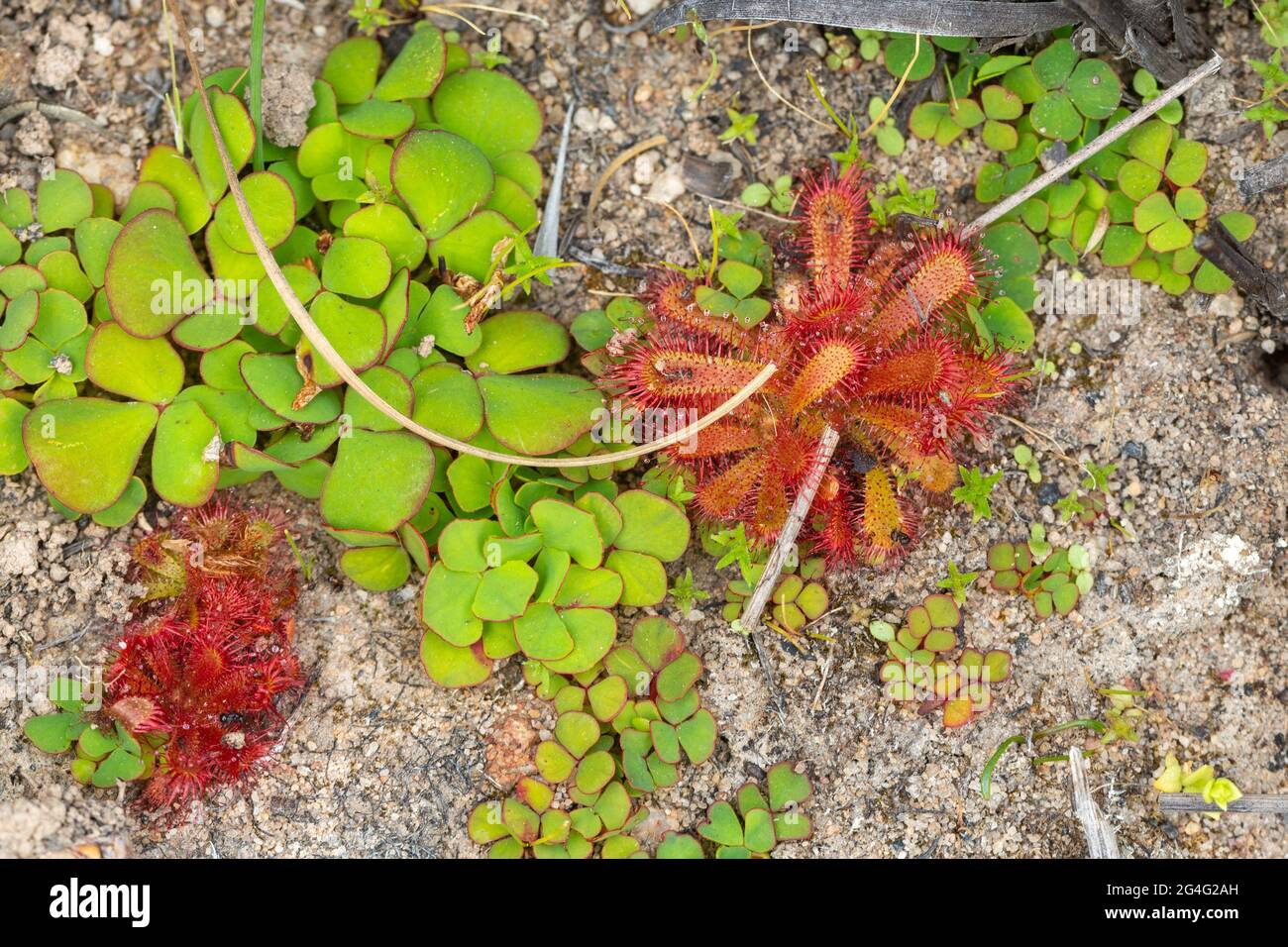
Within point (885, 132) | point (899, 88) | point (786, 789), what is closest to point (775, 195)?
point (885, 132)

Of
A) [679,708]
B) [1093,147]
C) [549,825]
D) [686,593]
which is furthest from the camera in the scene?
[1093,147]

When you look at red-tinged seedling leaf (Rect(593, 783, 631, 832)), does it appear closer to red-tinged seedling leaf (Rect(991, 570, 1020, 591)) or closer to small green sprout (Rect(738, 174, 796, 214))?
red-tinged seedling leaf (Rect(991, 570, 1020, 591))

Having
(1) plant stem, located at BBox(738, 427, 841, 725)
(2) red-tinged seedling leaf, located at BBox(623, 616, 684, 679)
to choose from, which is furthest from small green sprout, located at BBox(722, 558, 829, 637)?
(2) red-tinged seedling leaf, located at BBox(623, 616, 684, 679)

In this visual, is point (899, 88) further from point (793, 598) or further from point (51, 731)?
point (51, 731)

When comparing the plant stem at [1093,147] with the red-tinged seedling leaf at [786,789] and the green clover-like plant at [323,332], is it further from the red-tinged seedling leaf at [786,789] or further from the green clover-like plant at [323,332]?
the red-tinged seedling leaf at [786,789]

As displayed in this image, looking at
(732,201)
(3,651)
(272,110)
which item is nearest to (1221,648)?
(732,201)
